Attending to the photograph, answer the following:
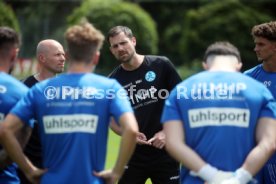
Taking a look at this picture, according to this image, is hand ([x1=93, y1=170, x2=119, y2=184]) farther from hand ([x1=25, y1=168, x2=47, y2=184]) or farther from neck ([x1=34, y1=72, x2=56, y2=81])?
neck ([x1=34, y1=72, x2=56, y2=81])

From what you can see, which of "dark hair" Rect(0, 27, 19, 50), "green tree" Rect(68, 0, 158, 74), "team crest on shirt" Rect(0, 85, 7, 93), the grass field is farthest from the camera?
"green tree" Rect(68, 0, 158, 74)

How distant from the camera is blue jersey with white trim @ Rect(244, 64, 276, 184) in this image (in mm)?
7848

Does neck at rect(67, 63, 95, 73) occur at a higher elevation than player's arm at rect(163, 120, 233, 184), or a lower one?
higher

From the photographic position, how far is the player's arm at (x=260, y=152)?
570 cm

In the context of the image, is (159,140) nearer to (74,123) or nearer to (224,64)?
(224,64)

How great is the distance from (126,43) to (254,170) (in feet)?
11.0

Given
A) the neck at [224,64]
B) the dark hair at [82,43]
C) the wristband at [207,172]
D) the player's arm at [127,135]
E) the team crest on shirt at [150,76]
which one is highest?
the dark hair at [82,43]

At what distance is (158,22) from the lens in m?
51.8

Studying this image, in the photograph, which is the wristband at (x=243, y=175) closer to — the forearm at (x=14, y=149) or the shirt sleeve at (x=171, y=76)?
the forearm at (x=14, y=149)

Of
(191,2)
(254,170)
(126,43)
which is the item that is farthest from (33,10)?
(254,170)

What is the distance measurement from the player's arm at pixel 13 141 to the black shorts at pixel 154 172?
118 inches

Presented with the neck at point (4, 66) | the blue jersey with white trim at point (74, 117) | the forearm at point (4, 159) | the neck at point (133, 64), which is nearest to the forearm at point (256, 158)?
the blue jersey with white trim at point (74, 117)

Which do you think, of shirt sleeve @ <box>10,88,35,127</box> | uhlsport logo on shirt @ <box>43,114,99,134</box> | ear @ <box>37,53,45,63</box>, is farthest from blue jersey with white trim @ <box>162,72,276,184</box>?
ear @ <box>37,53,45,63</box>

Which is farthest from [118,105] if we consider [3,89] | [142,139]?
[142,139]
